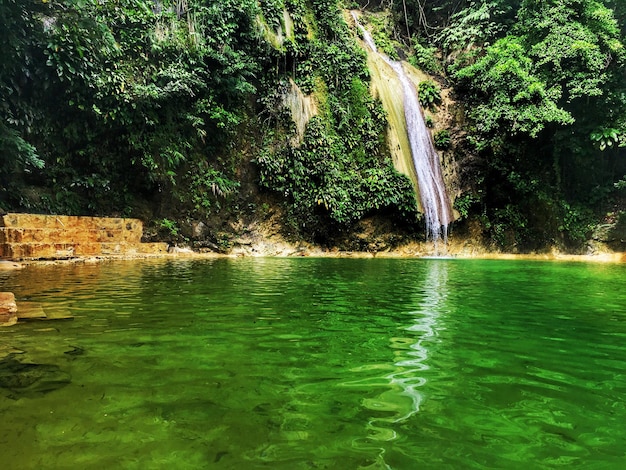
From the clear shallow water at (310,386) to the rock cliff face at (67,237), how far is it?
5.32 metres

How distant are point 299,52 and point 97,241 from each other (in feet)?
36.8

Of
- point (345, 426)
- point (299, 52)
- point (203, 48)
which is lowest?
point (345, 426)

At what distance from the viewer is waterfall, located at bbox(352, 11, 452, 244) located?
1703 centimetres

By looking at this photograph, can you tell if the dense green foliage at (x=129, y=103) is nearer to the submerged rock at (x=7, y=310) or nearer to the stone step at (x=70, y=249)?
the stone step at (x=70, y=249)

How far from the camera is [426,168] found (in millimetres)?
17781

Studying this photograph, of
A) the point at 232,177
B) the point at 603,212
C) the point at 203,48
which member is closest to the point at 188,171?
the point at 232,177

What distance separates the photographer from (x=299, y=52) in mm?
16969

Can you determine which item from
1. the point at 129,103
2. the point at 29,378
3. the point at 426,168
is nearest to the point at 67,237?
the point at 129,103

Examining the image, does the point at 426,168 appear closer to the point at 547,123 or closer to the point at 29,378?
the point at 547,123

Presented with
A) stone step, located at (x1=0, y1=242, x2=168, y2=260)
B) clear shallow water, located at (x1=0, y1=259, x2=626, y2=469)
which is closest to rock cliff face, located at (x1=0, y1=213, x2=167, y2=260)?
stone step, located at (x1=0, y1=242, x2=168, y2=260)

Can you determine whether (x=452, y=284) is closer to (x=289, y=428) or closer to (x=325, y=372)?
(x=325, y=372)

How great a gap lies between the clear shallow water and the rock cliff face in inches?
209

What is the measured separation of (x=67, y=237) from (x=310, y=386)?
1023 cm

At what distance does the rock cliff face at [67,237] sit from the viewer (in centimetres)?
926
